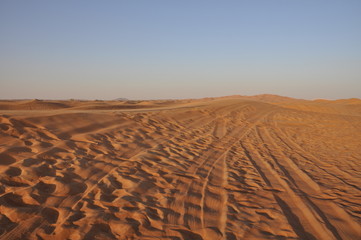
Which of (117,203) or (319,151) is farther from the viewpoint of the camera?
(319,151)

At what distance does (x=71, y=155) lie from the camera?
4492 millimetres

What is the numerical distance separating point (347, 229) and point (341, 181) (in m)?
2.11

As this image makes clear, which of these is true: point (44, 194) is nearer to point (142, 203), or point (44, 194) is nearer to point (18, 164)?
point (18, 164)

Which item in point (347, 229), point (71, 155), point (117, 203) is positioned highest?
point (71, 155)

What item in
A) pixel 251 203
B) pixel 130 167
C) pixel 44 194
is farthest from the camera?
pixel 130 167

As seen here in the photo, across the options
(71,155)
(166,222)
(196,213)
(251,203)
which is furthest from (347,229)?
(71,155)

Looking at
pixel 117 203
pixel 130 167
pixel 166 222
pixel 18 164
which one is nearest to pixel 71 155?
pixel 18 164

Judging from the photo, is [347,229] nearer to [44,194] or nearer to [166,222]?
[166,222]

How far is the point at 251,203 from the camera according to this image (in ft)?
11.6

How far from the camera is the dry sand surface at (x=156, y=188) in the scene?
272cm

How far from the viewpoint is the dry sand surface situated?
107 inches

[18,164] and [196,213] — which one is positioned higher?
[18,164]

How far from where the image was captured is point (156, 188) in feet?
12.4

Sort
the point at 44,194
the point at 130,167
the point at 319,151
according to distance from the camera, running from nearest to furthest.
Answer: the point at 44,194 → the point at 130,167 → the point at 319,151
